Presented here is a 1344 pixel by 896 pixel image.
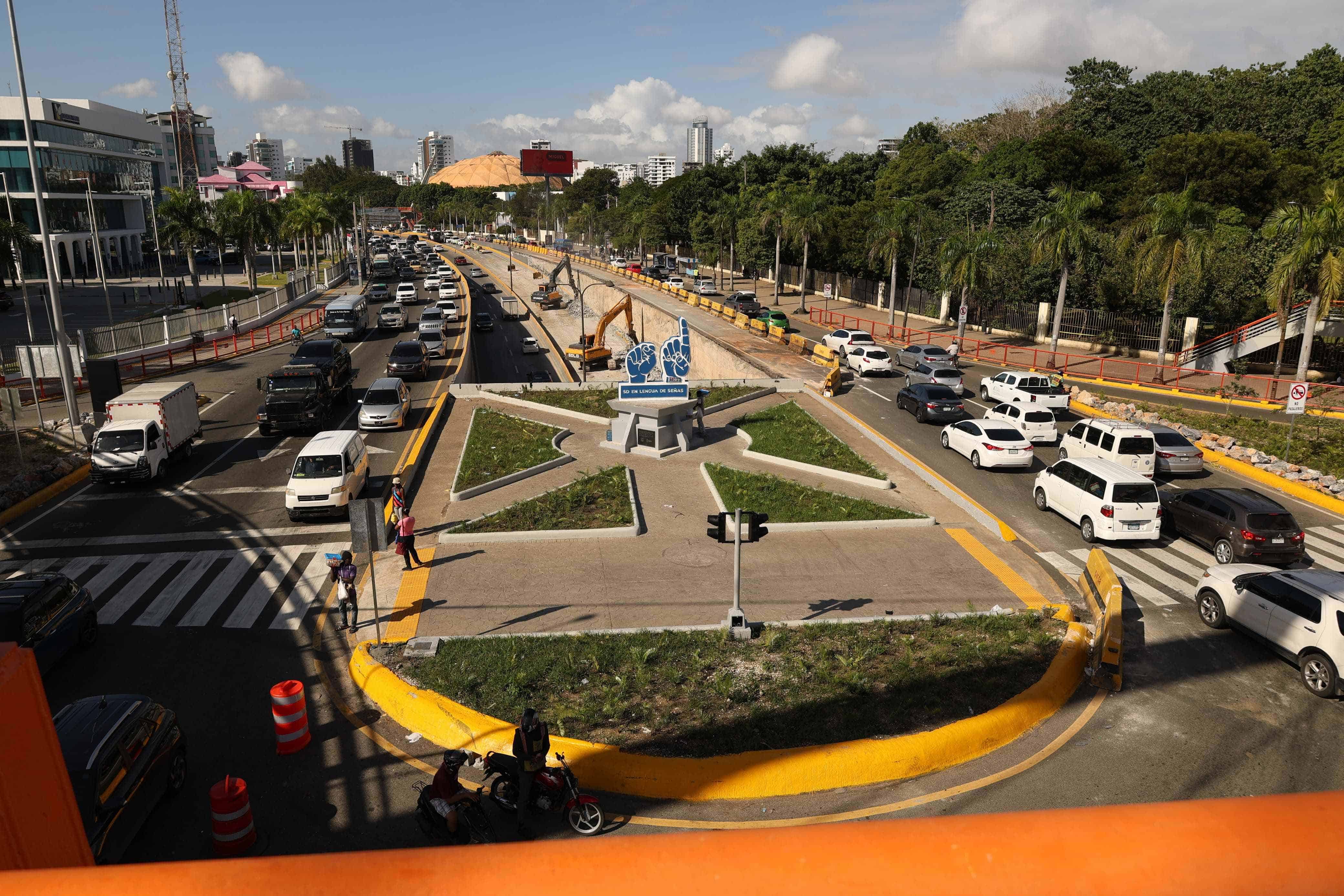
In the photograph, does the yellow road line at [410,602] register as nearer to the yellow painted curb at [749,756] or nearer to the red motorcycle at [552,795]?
the yellow painted curb at [749,756]

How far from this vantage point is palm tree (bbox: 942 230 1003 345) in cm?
5406

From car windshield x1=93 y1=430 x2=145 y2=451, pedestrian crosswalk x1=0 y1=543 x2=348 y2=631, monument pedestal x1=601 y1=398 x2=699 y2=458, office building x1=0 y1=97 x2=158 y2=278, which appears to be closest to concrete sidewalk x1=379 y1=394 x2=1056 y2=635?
pedestrian crosswalk x1=0 y1=543 x2=348 y2=631

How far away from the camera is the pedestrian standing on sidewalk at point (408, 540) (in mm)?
19500

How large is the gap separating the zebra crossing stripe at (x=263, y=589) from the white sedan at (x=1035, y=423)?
23.5m

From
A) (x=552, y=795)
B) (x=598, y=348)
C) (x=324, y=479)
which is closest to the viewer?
(x=552, y=795)

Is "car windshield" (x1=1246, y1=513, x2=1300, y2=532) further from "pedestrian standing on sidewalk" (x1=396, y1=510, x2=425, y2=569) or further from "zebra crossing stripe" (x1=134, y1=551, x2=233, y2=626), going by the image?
"zebra crossing stripe" (x1=134, y1=551, x2=233, y2=626)

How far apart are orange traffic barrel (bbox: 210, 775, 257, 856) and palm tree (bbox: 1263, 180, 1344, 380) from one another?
4324 cm

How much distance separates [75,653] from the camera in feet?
53.0

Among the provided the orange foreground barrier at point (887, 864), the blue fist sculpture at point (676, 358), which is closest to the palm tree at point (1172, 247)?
the blue fist sculpture at point (676, 358)

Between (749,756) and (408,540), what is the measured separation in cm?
1073

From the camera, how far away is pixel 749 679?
14.6m

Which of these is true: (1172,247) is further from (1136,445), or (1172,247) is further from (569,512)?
(569,512)

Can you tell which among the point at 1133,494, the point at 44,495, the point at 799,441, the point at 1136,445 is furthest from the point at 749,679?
the point at 44,495

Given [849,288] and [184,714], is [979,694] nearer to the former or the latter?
[184,714]
